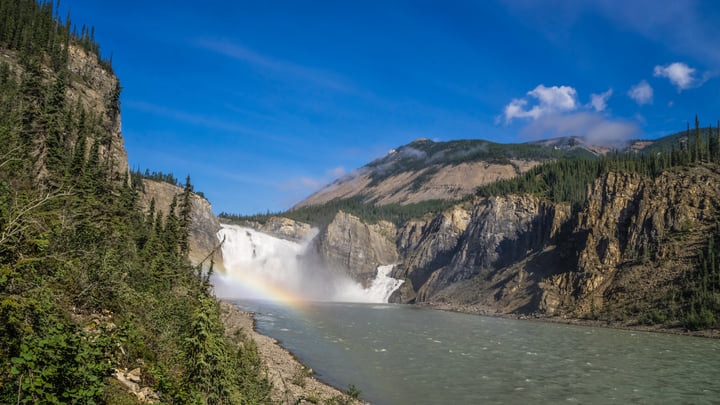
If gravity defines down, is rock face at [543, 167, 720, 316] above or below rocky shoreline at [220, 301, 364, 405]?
above

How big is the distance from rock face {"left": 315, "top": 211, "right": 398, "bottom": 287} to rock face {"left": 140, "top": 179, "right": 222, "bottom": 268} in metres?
41.8

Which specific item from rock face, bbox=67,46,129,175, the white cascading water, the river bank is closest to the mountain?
the river bank

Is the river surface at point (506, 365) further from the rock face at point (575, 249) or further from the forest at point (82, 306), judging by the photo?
the rock face at point (575, 249)

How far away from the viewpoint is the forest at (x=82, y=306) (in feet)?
20.4

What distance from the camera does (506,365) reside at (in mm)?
32438

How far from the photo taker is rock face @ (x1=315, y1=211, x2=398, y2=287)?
163 metres

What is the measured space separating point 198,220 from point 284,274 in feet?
119

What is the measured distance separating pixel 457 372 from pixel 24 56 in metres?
64.1

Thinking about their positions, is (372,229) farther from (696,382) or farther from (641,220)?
(696,382)

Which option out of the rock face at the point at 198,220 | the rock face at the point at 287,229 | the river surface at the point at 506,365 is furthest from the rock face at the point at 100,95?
the rock face at the point at 287,229

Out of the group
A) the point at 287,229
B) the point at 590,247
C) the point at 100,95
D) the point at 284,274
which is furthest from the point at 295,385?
the point at 287,229

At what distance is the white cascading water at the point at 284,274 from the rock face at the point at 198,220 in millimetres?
4480

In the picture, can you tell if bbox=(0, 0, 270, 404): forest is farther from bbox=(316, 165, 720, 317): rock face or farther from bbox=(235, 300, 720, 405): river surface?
bbox=(316, 165, 720, 317): rock face

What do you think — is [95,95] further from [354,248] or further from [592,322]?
[354,248]
